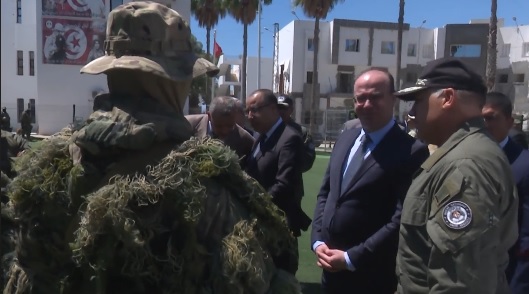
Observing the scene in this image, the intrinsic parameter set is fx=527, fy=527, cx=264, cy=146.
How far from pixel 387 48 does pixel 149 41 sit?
42719 millimetres

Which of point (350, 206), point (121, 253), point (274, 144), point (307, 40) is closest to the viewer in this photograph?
point (121, 253)

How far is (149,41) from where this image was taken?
1.82 meters

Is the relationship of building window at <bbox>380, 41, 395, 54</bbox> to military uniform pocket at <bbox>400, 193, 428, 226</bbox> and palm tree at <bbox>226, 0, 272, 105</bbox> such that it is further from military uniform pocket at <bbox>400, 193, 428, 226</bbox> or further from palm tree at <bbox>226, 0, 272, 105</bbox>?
military uniform pocket at <bbox>400, 193, 428, 226</bbox>

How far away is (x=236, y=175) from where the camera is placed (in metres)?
1.78

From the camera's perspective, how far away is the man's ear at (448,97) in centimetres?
235

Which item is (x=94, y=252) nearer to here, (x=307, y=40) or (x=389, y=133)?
(x=389, y=133)

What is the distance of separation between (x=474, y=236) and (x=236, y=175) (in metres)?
0.95

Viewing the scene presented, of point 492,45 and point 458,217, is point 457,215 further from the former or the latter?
point 492,45

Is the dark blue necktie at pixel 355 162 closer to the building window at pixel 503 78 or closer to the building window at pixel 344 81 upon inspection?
the building window at pixel 344 81

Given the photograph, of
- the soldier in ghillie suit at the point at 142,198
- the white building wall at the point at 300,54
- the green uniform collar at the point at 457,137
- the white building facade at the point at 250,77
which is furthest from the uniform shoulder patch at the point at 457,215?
the white building facade at the point at 250,77

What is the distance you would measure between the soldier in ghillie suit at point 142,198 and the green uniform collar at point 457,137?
0.76 metres

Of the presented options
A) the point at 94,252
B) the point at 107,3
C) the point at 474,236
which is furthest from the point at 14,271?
the point at 107,3

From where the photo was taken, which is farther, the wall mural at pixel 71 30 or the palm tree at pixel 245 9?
the wall mural at pixel 71 30

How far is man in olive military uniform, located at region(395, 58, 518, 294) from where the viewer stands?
2.00 metres
